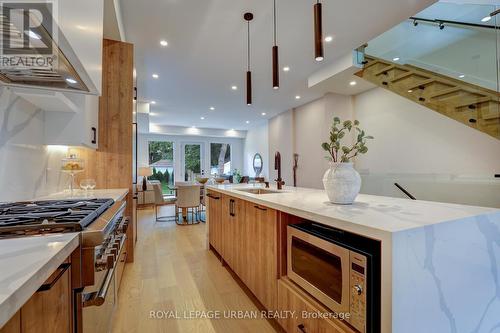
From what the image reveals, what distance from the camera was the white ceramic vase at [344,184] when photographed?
4.98 ft

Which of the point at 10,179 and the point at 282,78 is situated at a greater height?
the point at 282,78

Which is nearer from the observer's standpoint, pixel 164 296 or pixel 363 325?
pixel 363 325

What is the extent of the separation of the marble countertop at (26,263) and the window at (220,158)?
9.81 metres

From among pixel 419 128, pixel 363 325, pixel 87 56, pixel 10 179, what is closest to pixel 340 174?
pixel 363 325

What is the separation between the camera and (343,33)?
10.6 ft

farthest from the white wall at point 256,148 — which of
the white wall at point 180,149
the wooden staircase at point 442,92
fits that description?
the wooden staircase at point 442,92

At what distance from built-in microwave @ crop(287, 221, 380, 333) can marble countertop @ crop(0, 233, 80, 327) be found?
1.12m

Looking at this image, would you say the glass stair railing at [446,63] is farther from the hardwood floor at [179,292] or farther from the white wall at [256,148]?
the white wall at [256,148]

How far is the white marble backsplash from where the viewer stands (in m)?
1.55

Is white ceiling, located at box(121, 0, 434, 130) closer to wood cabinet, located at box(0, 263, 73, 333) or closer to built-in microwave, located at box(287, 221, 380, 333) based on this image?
→ built-in microwave, located at box(287, 221, 380, 333)

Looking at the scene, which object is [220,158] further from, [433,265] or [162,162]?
[433,265]

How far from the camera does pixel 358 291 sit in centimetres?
103

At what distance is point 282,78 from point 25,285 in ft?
16.0

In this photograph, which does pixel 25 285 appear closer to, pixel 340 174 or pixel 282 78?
pixel 340 174
